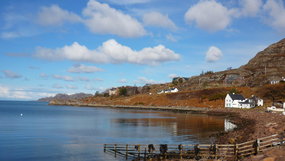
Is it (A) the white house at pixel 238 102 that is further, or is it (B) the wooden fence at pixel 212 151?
(A) the white house at pixel 238 102

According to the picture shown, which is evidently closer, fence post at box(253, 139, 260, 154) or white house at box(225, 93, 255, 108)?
fence post at box(253, 139, 260, 154)

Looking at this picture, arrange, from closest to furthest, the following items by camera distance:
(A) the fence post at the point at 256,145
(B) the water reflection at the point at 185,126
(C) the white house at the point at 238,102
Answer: (A) the fence post at the point at 256,145
(B) the water reflection at the point at 185,126
(C) the white house at the point at 238,102

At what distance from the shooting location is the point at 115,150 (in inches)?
1495

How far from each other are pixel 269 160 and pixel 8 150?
35.0m

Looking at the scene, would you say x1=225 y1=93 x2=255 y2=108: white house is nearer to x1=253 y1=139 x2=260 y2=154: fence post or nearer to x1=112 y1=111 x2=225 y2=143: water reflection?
x1=112 y1=111 x2=225 y2=143: water reflection

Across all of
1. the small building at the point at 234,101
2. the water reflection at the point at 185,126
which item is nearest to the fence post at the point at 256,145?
the water reflection at the point at 185,126

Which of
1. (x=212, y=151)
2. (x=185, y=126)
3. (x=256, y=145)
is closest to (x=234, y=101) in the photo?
(x=185, y=126)

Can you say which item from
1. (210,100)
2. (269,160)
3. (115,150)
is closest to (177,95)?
(210,100)

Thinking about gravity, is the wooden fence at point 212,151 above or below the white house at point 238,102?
below

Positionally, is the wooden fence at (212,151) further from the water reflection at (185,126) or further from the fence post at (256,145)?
the water reflection at (185,126)

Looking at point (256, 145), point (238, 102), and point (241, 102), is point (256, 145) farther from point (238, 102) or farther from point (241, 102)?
point (238, 102)

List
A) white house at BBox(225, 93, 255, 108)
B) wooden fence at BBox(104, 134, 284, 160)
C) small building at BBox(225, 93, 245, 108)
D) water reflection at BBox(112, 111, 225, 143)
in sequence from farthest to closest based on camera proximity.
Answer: small building at BBox(225, 93, 245, 108) < white house at BBox(225, 93, 255, 108) < water reflection at BBox(112, 111, 225, 143) < wooden fence at BBox(104, 134, 284, 160)

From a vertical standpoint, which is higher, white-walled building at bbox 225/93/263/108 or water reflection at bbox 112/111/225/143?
white-walled building at bbox 225/93/263/108

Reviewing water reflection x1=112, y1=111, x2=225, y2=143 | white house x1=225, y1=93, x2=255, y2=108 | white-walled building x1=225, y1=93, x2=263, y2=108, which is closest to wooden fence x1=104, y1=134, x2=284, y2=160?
water reflection x1=112, y1=111, x2=225, y2=143
